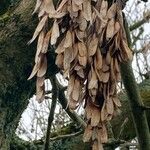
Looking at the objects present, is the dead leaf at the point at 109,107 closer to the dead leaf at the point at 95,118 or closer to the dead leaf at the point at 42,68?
the dead leaf at the point at 95,118

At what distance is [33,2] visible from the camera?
5.16 ft

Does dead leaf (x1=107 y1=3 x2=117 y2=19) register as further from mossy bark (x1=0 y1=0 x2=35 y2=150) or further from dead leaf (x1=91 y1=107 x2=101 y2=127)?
mossy bark (x1=0 y1=0 x2=35 y2=150)

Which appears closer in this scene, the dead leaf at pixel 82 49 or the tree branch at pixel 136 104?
the dead leaf at pixel 82 49

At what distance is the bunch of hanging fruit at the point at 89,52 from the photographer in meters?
1.06

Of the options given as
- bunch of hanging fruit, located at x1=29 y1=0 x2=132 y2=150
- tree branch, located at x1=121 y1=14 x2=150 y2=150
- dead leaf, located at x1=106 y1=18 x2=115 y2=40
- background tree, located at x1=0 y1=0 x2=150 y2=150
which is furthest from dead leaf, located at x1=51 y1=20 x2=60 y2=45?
tree branch, located at x1=121 y1=14 x2=150 y2=150

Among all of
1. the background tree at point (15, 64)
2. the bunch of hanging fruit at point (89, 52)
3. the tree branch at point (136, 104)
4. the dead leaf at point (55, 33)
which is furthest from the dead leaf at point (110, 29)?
the tree branch at point (136, 104)

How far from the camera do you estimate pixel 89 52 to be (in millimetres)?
1073

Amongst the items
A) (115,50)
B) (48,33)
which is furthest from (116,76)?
(48,33)

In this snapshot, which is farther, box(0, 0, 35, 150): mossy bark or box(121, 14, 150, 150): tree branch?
box(121, 14, 150, 150): tree branch

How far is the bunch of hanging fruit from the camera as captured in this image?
3.48ft

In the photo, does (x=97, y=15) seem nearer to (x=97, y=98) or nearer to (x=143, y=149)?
(x=97, y=98)

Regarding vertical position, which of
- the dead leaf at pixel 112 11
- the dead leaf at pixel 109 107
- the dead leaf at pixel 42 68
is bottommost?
the dead leaf at pixel 109 107

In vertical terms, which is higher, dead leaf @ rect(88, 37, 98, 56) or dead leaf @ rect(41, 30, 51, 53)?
dead leaf @ rect(41, 30, 51, 53)

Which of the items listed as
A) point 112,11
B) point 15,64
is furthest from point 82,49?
point 15,64
